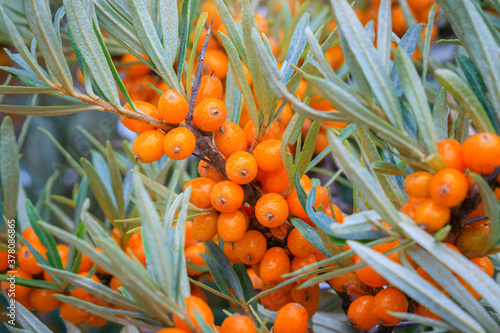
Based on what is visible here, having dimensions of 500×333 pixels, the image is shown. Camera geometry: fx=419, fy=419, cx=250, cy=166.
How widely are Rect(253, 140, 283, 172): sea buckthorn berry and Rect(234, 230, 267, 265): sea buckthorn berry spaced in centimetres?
11

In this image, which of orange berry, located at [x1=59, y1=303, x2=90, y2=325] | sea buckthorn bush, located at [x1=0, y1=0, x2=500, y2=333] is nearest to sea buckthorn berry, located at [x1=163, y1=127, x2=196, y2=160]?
sea buckthorn bush, located at [x1=0, y1=0, x2=500, y2=333]

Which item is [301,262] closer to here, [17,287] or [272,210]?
[272,210]

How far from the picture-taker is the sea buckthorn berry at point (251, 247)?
0.62 m

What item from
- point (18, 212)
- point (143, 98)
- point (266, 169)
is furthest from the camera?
point (143, 98)

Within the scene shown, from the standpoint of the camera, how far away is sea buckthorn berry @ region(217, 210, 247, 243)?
1.92 ft

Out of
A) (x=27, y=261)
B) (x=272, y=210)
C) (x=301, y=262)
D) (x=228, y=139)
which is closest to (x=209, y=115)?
(x=228, y=139)

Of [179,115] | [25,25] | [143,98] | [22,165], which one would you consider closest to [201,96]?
[179,115]

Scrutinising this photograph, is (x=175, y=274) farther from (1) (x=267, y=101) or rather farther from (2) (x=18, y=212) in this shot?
(2) (x=18, y=212)

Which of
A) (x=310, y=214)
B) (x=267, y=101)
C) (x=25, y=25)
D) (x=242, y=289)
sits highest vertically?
(x=25, y=25)

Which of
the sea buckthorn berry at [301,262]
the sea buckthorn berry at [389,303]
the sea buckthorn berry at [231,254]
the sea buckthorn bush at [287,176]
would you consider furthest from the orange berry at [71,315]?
the sea buckthorn berry at [389,303]

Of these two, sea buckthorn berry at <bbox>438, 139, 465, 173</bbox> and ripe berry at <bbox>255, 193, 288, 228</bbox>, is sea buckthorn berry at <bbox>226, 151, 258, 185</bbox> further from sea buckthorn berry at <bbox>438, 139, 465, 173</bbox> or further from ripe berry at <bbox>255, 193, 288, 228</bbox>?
sea buckthorn berry at <bbox>438, 139, 465, 173</bbox>

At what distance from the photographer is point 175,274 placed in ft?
1.55

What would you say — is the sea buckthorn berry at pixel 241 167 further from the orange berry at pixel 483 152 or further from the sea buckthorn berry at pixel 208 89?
the orange berry at pixel 483 152

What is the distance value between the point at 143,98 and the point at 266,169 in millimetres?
703
